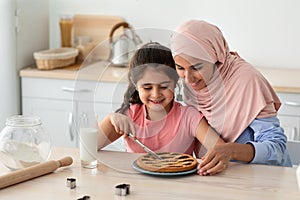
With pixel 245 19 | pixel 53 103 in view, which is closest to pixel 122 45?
pixel 53 103

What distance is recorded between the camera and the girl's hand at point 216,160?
6.07 ft

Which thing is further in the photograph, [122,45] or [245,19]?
[245,19]

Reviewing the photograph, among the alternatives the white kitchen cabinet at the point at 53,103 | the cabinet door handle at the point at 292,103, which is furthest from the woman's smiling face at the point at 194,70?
the white kitchen cabinet at the point at 53,103

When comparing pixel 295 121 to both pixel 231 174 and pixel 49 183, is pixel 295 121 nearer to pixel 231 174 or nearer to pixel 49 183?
pixel 231 174

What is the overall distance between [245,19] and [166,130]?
78.0 inches

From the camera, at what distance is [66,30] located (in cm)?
394

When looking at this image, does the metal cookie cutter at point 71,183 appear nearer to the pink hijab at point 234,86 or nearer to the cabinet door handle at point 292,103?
the pink hijab at point 234,86

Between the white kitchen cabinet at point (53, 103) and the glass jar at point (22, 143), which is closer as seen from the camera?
the glass jar at point (22, 143)

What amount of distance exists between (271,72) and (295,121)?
39 centimetres

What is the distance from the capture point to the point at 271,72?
11.8 ft

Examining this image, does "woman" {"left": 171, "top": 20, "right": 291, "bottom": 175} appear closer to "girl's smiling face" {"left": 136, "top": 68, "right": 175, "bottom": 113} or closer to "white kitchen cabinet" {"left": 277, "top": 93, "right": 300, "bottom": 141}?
"girl's smiling face" {"left": 136, "top": 68, "right": 175, "bottom": 113}

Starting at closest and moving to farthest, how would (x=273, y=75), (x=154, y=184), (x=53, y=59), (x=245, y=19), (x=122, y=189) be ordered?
(x=122, y=189)
(x=154, y=184)
(x=273, y=75)
(x=53, y=59)
(x=245, y=19)

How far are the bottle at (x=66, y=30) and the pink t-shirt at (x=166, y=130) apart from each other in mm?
2088

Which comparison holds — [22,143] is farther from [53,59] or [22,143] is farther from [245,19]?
[245,19]
